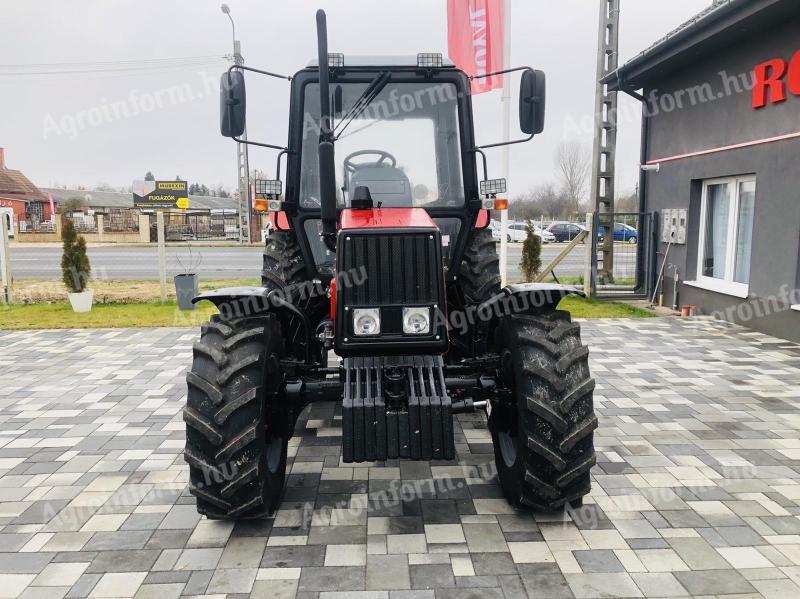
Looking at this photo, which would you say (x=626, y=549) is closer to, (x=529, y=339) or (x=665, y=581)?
(x=665, y=581)

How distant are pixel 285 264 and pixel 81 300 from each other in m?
7.14

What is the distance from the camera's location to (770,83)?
834 cm

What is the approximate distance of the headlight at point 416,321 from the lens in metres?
3.45

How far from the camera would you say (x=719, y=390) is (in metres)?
6.12

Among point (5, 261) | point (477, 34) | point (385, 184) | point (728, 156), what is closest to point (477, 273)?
point (385, 184)

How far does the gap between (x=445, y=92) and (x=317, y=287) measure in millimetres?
1680

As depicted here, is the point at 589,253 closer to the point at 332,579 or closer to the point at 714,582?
the point at 714,582

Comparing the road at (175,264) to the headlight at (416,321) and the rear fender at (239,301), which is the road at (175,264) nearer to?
the rear fender at (239,301)

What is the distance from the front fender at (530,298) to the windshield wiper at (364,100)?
1.61 metres

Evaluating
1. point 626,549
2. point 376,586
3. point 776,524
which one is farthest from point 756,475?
point 376,586

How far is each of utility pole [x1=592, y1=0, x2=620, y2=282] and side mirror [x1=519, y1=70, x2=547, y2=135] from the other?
814cm

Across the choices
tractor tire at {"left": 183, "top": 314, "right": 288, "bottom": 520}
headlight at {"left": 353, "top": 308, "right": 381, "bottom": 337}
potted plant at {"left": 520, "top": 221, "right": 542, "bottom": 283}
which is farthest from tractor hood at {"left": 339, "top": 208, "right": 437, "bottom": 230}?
potted plant at {"left": 520, "top": 221, "right": 542, "bottom": 283}

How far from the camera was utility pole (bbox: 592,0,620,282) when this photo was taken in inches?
474

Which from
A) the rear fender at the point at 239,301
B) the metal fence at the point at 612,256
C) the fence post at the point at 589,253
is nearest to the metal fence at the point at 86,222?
the metal fence at the point at 612,256
